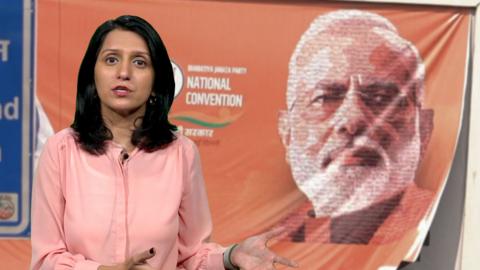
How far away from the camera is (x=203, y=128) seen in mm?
5566

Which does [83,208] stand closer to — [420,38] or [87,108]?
[87,108]

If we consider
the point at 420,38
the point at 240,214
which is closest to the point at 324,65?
the point at 420,38

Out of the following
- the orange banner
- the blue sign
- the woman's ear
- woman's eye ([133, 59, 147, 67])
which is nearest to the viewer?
woman's eye ([133, 59, 147, 67])

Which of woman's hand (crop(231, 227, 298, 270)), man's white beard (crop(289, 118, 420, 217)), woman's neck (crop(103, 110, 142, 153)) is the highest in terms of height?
woman's neck (crop(103, 110, 142, 153))

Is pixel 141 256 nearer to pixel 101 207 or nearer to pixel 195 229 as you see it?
pixel 101 207

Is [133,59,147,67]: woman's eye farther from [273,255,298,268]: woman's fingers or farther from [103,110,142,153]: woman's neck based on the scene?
[273,255,298,268]: woman's fingers

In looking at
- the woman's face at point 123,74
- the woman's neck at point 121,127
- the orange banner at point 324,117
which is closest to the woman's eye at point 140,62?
the woman's face at point 123,74

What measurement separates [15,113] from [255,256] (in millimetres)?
3692

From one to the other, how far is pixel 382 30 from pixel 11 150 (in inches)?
98.8

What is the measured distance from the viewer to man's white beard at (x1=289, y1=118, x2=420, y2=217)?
222 inches

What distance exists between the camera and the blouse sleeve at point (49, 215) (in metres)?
1.95

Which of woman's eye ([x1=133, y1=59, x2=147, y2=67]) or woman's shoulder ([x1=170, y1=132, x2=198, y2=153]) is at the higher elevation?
woman's eye ([x1=133, y1=59, x2=147, y2=67])

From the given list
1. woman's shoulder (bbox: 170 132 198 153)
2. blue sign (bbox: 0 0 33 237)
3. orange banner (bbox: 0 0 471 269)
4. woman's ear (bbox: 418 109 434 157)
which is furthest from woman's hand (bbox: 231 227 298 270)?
woman's ear (bbox: 418 109 434 157)

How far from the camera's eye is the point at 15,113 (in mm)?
5441
